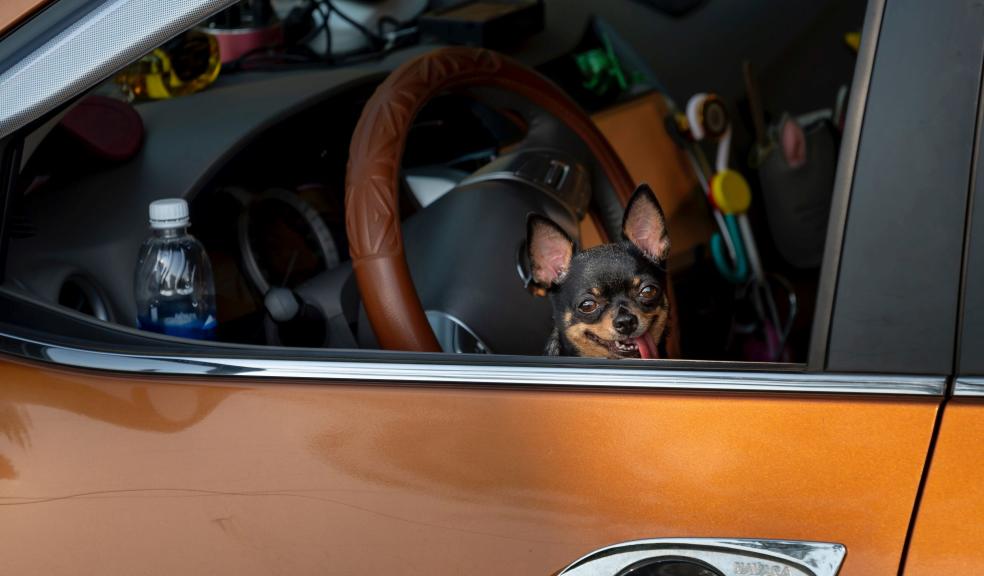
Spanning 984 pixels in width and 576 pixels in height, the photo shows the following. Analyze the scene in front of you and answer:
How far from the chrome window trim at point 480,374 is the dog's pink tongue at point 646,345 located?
2.18 ft

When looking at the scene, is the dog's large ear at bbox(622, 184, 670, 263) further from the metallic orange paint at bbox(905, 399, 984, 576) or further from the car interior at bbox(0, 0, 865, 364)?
the metallic orange paint at bbox(905, 399, 984, 576)

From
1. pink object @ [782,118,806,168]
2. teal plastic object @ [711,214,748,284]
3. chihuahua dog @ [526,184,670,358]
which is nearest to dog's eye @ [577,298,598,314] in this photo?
chihuahua dog @ [526,184,670,358]

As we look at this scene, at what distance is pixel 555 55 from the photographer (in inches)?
155

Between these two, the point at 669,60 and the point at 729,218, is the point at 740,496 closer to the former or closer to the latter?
the point at 729,218

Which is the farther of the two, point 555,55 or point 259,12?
point 555,55

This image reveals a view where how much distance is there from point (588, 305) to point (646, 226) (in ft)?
0.59

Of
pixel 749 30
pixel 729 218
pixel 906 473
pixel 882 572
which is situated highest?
pixel 749 30

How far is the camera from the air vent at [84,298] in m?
2.17

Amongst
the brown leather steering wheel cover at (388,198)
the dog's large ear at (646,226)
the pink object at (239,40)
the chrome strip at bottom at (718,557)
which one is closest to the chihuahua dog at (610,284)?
the dog's large ear at (646,226)

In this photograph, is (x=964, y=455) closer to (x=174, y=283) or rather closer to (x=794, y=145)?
(x=174, y=283)

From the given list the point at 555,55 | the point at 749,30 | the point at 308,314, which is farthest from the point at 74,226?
the point at 749,30

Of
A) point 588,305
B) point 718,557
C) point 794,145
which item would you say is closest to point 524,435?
point 718,557

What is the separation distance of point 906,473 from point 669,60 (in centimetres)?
318

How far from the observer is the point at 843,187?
142 cm
